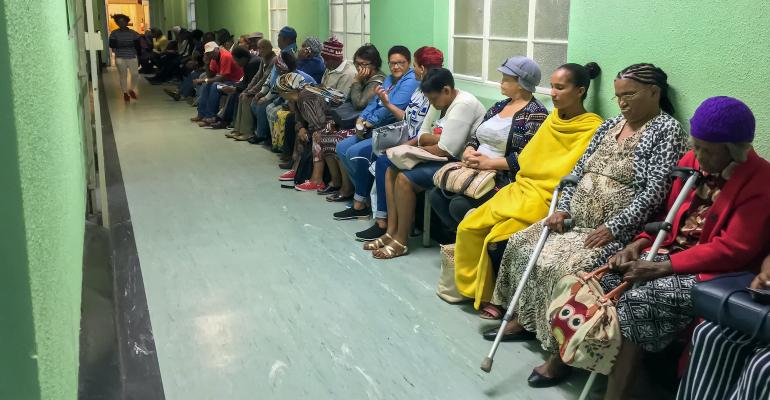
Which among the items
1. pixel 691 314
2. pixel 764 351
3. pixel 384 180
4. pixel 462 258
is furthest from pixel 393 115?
pixel 764 351

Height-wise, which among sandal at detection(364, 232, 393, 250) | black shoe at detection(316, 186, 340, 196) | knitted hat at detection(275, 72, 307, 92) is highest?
knitted hat at detection(275, 72, 307, 92)

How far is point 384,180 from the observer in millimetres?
4250

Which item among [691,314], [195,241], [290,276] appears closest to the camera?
[691,314]

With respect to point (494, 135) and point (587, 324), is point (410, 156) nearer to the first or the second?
point (494, 135)

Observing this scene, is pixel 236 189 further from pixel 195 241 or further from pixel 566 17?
pixel 566 17

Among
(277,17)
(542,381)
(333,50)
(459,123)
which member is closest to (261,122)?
(333,50)

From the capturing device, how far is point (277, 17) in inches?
364

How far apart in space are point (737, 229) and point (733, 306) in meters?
0.34

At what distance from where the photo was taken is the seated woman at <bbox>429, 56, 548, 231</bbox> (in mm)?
3439

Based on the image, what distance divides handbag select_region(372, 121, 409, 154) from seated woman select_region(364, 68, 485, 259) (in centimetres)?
30

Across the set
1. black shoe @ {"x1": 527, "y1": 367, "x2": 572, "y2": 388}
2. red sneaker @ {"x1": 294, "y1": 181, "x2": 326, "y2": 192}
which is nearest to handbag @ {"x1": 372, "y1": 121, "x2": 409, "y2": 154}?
red sneaker @ {"x1": 294, "y1": 181, "x2": 326, "y2": 192}

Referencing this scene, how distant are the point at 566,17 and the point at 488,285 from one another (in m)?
1.67

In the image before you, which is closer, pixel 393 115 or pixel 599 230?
pixel 599 230

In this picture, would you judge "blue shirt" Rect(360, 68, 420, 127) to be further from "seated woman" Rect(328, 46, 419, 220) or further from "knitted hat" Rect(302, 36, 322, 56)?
"knitted hat" Rect(302, 36, 322, 56)
